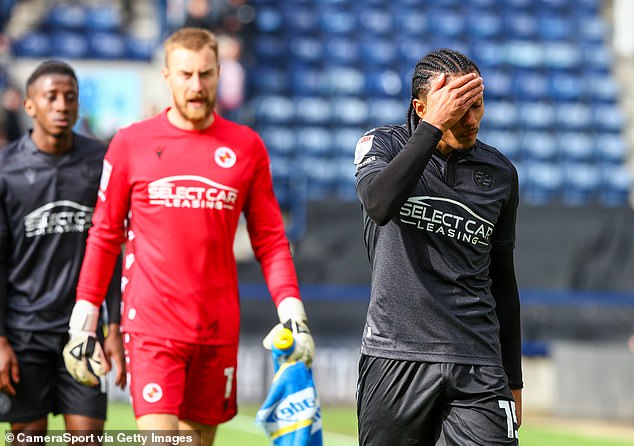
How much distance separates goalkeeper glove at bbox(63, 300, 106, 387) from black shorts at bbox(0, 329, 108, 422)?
68cm

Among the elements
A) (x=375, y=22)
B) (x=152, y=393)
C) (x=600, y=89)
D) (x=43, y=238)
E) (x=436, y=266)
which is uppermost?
(x=375, y=22)

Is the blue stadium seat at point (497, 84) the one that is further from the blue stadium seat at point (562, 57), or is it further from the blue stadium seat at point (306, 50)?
the blue stadium seat at point (306, 50)

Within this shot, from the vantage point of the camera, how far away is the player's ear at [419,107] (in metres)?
4.22

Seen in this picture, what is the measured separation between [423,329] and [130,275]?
1.57 metres

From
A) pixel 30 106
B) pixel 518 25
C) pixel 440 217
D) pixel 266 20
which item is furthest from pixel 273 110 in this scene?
pixel 440 217

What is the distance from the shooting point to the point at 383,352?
4199 millimetres

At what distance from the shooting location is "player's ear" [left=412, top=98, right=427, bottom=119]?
13.9 feet

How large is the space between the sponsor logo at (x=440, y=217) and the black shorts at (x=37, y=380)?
7.78 feet

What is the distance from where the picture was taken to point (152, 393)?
4953 mm

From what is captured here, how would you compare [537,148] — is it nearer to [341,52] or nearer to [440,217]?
[341,52]

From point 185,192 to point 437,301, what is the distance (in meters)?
1.43

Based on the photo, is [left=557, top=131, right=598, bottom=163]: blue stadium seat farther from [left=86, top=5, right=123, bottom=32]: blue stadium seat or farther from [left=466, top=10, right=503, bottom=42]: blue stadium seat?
[left=86, top=5, right=123, bottom=32]: blue stadium seat

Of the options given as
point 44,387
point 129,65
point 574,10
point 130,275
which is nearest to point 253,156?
point 130,275

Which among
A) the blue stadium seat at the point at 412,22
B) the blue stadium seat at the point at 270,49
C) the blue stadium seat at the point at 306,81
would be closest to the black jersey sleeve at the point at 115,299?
the blue stadium seat at the point at 306,81
